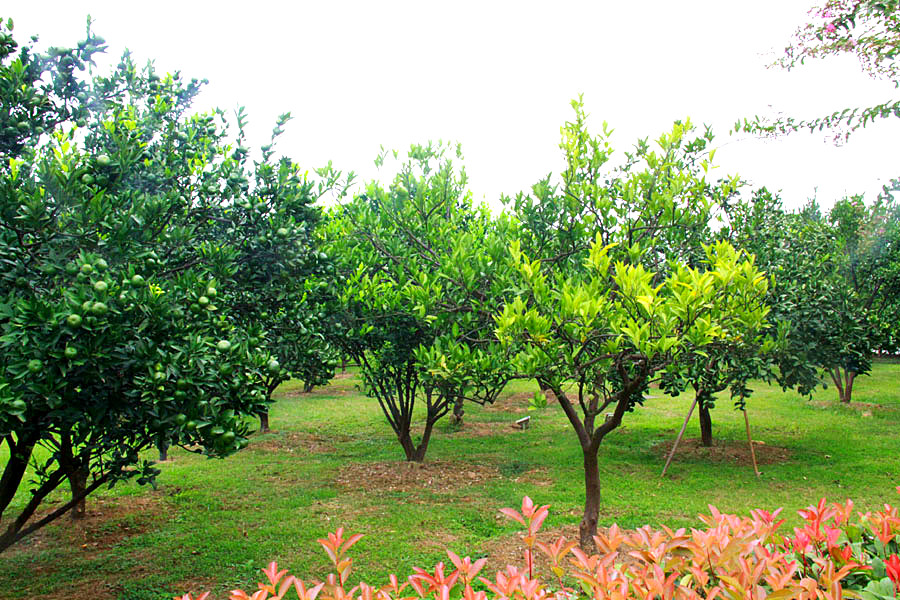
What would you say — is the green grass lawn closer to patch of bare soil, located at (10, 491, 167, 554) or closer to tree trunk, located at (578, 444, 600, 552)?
patch of bare soil, located at (10, 491, 167, 554)

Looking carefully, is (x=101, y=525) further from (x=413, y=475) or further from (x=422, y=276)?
(x=422, y=276)

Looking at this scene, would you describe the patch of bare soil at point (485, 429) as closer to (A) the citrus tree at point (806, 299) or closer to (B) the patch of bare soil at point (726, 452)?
(B) the patch of bare soil at point (726, 452)

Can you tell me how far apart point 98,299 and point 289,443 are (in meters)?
11.0

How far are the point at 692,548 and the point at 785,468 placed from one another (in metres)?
9.87

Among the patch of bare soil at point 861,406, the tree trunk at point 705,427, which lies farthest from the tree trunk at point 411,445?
the patch of bare soil at point 861,406

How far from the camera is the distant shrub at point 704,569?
2.36 m

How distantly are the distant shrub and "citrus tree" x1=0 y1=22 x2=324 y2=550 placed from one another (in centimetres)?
200

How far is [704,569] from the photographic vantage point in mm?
2717

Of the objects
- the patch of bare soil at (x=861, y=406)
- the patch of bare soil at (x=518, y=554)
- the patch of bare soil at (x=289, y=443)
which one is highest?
the patch of bare soil at (x=289, y=443)

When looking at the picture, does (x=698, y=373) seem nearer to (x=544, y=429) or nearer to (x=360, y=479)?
(x=360, y=479)

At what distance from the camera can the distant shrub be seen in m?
2.36

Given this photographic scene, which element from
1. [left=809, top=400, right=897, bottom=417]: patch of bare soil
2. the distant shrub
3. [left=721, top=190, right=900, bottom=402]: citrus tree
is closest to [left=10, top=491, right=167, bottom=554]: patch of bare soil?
the distant shrub

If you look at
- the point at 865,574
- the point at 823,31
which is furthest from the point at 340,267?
the point at 865,574

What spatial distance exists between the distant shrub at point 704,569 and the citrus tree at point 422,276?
3234mm
